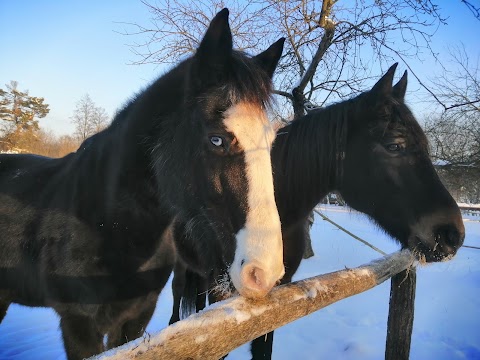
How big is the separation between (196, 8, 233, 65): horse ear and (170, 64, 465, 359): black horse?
1.79 meters

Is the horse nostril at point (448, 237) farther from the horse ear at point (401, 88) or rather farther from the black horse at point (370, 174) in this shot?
the horse ear at point (401, 88)

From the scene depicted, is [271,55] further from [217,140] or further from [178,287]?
[178,287]

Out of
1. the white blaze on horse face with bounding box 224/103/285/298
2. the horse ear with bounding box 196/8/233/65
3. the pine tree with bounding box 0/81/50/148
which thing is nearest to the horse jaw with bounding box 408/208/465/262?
the white blaze on horse face with bounding box 224/103/285/298

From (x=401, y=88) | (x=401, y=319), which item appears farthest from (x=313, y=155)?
(x=401, y=319)

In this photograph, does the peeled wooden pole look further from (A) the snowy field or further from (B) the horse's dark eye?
(A) the snowy field

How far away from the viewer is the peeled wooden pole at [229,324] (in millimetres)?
1066

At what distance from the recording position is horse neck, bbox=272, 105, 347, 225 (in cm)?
344

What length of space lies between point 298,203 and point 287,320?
197cm

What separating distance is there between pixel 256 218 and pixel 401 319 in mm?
2812

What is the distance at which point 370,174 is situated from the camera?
3.26m

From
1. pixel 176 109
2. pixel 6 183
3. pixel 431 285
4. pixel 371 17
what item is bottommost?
pixel 431 285

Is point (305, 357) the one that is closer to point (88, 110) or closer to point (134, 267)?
point (134, 267)

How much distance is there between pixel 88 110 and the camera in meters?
36.4

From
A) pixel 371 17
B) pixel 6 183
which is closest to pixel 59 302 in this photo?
pixel 6 183
